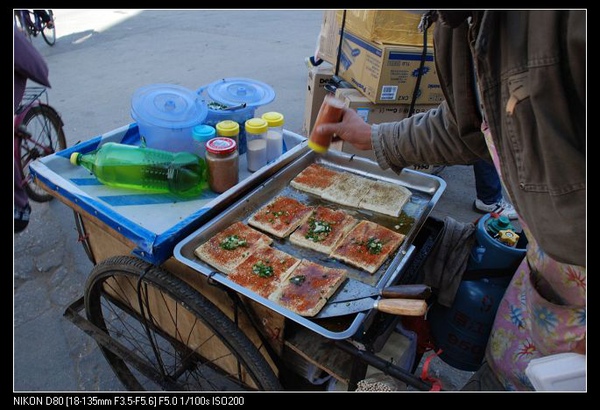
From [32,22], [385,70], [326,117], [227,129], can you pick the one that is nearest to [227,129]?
[227,129]

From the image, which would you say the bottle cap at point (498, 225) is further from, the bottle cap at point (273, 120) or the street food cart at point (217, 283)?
the bottle cap at point (273, 120)

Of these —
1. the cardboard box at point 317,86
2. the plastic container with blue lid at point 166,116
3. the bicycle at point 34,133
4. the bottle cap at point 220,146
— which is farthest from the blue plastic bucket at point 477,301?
the bicycle at point 34,133

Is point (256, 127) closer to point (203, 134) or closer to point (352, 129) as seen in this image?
point (203, 134)

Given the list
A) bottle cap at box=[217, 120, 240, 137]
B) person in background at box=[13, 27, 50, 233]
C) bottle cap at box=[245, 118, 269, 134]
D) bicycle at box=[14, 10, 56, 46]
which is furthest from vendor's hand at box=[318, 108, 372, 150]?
bicycle at box=[14, 10, 56, 46]

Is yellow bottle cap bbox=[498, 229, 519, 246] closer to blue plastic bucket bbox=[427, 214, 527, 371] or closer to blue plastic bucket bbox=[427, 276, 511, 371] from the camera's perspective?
blue plastic bucket bbox=[427, 214, 527, 371]

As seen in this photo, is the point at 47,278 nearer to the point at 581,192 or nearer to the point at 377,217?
the point at 377,217

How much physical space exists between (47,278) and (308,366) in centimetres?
271

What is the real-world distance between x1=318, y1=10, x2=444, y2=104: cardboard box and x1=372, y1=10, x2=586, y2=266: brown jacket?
2.80m

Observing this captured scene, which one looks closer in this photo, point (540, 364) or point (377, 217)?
point (540, 364)

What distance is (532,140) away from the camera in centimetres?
118

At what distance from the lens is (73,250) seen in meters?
3.86

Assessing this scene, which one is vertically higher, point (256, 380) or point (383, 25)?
point (383, 25)

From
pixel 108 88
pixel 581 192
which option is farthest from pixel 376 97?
pixel 108 88

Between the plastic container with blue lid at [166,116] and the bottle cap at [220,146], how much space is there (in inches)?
10.4
